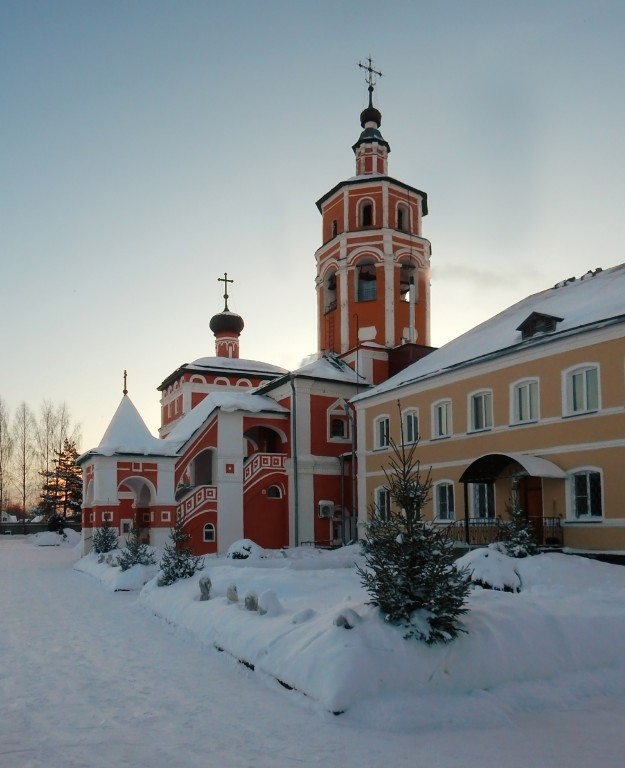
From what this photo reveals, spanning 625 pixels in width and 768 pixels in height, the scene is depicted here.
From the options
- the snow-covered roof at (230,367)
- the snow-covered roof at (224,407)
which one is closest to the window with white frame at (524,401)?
the snow-covered roof at (224,407)

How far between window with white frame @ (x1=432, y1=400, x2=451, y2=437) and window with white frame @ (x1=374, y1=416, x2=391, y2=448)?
3062 mm

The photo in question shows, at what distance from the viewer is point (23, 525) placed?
58375 mm

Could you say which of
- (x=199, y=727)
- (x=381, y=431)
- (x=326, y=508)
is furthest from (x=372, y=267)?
(x=199, y=727)

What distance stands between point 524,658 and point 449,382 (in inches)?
569

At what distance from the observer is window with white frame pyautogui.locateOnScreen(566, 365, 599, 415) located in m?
17.0

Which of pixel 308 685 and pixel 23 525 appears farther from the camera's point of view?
pixel 23 525

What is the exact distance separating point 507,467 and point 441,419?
4.15 m

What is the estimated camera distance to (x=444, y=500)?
2212cm

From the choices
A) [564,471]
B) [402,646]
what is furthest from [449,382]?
[402,646]

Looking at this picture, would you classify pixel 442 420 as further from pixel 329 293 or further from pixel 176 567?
pixel 329 293

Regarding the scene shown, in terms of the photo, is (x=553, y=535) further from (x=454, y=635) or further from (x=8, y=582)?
(x=8, y=582)

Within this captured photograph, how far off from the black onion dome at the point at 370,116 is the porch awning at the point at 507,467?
2022 centimetres

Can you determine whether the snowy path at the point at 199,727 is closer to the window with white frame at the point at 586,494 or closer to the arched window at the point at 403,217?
the window with white frame at the point at 586,494

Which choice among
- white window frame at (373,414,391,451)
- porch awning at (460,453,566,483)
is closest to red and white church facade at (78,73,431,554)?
white window frame at (373,414,391,451)
